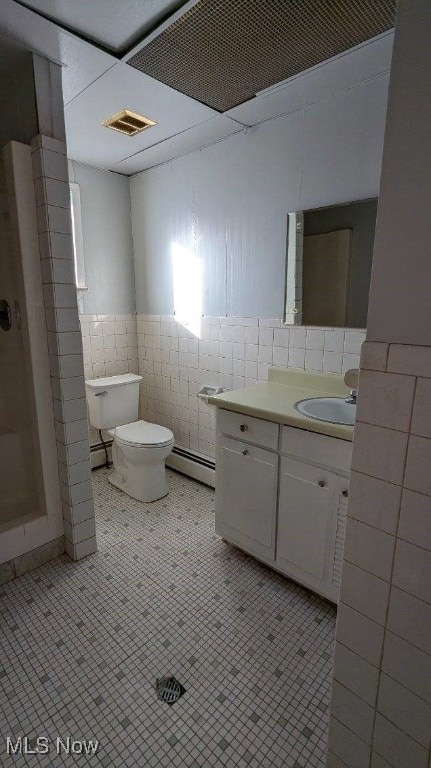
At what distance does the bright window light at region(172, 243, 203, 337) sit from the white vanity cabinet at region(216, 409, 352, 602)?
39.1 inches

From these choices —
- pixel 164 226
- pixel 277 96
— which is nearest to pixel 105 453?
pixel 164 226

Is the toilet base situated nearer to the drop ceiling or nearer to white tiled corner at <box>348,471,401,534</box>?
white tiled corner at <box>348,471,401,534</box>

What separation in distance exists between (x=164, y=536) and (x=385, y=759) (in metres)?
1.48

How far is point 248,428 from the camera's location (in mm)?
1732

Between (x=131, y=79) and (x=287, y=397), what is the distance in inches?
64.8

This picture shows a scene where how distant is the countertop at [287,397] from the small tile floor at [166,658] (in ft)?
2.79

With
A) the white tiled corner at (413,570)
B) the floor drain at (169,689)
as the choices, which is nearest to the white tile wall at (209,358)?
the white tiled corner at (413,570)

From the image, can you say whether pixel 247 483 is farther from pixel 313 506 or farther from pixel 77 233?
pixel 77 233

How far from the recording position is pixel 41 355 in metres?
1.77

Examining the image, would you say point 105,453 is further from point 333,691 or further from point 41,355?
point 333,691

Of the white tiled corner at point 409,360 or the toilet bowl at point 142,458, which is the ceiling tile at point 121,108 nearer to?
the white tiled corner at point 409,360

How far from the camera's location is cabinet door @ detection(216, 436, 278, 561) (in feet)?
5.57

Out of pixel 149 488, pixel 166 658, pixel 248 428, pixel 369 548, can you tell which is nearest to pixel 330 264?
pixel 248 428

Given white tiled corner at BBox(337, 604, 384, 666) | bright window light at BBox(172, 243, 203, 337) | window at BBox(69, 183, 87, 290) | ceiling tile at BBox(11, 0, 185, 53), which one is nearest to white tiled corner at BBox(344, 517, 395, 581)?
white tiled corner at BBox(337, 604, 384, 666)
